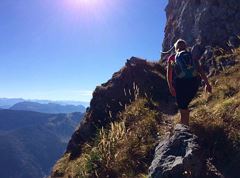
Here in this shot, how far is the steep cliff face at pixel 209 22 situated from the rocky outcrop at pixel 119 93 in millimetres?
3411

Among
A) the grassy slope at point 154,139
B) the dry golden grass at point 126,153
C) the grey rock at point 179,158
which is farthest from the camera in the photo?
the dry golden grass at point 126,153

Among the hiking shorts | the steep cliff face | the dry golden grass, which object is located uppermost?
the steep cliff face

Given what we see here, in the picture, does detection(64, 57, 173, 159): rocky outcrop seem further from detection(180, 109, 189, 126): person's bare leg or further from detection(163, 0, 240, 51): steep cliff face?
detection(180, 109, 189, 126): person's bare leg

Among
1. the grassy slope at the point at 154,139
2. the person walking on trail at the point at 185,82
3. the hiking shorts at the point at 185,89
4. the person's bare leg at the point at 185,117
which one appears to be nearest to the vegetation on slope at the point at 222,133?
the grassy slope at the point at 154,139

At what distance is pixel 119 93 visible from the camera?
20219 mm

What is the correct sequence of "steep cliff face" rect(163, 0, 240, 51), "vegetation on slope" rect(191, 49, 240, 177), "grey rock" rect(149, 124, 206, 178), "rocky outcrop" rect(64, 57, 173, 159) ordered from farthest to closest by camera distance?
"steep cliff face" rect(163, 0, 240, 51) → "rocky outcrop" rect(64, 57, 173, 159) → "vegetation on slope" rect(191, 49, 240, 177) → "grey rock" rect(149, 124, 206, 178)

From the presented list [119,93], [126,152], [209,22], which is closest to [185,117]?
[126,152]

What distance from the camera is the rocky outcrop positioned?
18.8 metres

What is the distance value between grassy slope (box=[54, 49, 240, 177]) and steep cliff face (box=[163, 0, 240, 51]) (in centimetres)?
728

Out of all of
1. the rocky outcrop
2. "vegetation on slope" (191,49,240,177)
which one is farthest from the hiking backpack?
the rocky outcrop

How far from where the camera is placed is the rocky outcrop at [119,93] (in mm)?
18817

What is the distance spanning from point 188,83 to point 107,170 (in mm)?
3625

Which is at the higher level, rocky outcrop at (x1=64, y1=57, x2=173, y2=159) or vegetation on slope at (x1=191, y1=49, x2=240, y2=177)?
rocky outcrop at (x1=64, y1=57, x2=173, y2=159)

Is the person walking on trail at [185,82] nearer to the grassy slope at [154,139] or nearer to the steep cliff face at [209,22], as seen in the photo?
the grassy slope at [154,139]
